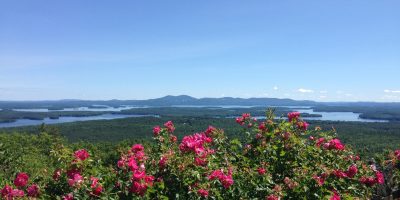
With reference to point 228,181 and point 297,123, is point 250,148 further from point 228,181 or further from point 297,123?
point 228,181

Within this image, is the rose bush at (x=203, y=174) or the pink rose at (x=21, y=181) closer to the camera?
the rose bush at (x=203, y=174)

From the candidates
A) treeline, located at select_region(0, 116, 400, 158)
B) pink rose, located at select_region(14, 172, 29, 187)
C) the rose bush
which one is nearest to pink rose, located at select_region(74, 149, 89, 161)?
the rose bush

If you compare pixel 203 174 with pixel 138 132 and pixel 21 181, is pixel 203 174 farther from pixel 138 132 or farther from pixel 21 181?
pixel 138 132

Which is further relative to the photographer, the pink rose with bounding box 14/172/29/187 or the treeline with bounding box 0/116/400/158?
the treeline with bounding box 0/116/400/158

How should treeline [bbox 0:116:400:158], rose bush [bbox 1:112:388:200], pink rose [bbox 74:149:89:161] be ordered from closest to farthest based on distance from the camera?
rose bush [bbox 1:112:388:200] < pink rose [bbox 74:149:89:161] < treeline [bbox 0:116:400:158]

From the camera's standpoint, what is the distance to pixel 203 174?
13.4 ft

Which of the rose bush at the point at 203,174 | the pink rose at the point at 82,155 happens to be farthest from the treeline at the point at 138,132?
the pink rose at the point at 82,155

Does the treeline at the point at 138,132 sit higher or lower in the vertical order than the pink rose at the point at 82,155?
lower

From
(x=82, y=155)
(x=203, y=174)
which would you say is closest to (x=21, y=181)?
(x=82, y=155)

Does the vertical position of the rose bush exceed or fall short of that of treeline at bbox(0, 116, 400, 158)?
it exceeds it

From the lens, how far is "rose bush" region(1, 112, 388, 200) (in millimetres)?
3807

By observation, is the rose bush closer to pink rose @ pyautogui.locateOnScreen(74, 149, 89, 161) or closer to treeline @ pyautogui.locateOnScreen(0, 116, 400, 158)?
pink rose @ pyautogui.locateOnScreen(74, 149, 89, 161)

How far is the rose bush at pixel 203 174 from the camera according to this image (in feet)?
12.5

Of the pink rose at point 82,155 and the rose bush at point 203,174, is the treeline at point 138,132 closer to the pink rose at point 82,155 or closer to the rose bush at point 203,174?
the rose bush at point 203,174
